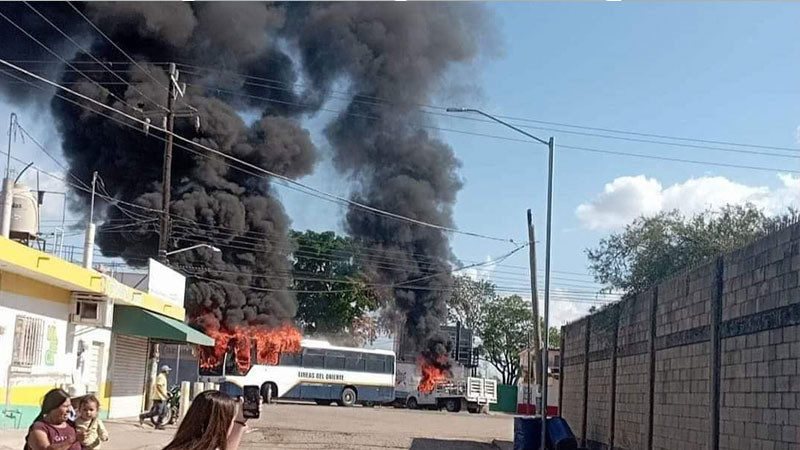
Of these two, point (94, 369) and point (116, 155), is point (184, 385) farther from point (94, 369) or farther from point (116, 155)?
point (116, 155)

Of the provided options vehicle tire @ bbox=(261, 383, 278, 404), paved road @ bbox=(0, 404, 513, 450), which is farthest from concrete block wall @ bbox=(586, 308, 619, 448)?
vehicle tire @ bbox=(261, 383, 278, 404)

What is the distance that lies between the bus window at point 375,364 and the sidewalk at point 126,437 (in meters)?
24.1

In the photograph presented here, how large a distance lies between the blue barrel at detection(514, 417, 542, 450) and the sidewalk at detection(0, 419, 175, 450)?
23.8 feet

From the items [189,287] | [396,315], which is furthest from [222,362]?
[396,315]

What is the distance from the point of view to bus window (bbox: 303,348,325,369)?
44344 millimetres

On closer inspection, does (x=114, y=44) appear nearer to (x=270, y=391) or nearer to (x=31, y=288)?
(x=270, y=391)

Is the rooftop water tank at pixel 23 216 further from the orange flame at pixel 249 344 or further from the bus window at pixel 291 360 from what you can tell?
the bus window at pixel 291 360

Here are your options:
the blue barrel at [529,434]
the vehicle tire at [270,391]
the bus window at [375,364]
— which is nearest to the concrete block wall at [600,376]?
the blue barrel at [529,434]

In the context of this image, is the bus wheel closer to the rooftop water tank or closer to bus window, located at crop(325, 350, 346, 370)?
bus window, located at crop(325, 350, 346, 370)

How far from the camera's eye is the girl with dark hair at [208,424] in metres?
3.69

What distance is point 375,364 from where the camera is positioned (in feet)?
155

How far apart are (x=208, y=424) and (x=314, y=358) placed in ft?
136

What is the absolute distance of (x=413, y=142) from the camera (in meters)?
47.0

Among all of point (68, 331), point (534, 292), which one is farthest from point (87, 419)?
point (534, 292)
